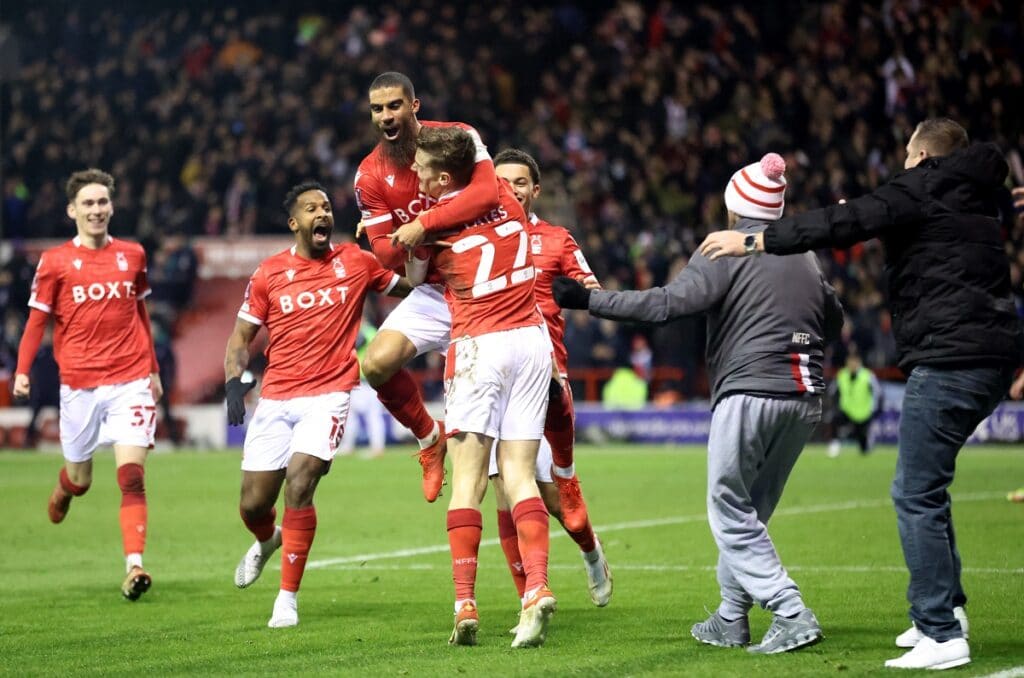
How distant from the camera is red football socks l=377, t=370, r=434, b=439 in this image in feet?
31.3

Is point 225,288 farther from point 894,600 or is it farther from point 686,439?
point 894,600

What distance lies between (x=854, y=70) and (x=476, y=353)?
21.6 metres

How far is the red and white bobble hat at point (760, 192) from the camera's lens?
7.44 metres

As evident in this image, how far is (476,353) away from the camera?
7.64 meters

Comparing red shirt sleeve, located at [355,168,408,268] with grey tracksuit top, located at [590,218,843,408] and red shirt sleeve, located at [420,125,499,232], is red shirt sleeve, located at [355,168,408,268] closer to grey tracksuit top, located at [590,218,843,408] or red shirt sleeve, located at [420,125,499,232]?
red shirt sleeve, located at [420,125,499,232]

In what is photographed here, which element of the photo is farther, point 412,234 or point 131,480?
point 131,480

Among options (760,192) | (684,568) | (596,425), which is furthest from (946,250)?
(596,425)

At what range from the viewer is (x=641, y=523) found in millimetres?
14984

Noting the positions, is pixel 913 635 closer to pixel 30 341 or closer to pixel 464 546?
pixel 464 546

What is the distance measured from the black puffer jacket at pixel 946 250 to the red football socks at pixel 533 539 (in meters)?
1.84

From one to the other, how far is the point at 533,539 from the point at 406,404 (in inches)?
88.8

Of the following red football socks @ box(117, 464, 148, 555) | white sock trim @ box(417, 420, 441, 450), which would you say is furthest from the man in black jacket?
red football socks @ box(117, 464, 148, 555)

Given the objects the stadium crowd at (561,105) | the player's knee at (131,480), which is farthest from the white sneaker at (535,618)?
the stadium crowd at (561,105)

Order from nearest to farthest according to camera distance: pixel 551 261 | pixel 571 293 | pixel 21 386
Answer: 1. pixel 571 293
2. pixel 551 261
3. pixel 21 386
